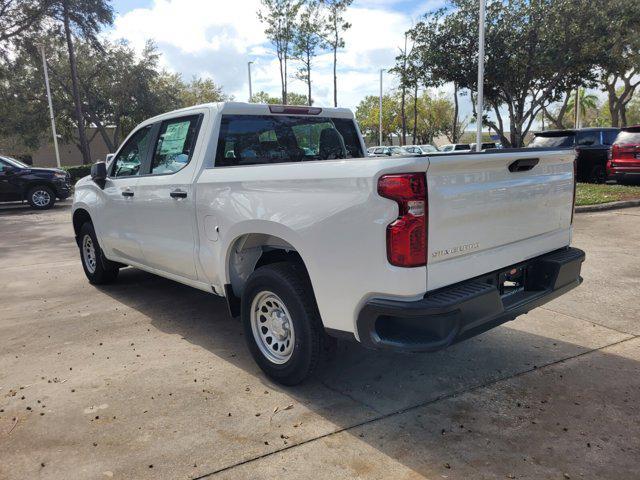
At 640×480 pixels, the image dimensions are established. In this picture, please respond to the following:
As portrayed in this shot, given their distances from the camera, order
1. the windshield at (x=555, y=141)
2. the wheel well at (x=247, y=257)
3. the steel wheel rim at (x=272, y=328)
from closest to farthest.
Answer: the steel wheel rim at (x=272, y=328), the wheel well at (x=247, y=257), the windshield at (x=555, y=141)

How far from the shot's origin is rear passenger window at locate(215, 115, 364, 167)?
433cm

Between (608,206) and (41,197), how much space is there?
51.8 ft

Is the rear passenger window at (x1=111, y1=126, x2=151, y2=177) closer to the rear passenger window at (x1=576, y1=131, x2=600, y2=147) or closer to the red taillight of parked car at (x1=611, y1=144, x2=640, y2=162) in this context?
the red taillight of parked car at (x1=611, y1=144, x2=640, y2=162)

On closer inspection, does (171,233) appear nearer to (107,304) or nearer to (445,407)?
(107,304)

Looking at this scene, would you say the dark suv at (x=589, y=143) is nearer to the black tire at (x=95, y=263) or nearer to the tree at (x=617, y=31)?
the tree at (x=617, y=31)

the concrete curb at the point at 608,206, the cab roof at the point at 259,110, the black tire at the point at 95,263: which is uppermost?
the cab roof at the point at 259,110

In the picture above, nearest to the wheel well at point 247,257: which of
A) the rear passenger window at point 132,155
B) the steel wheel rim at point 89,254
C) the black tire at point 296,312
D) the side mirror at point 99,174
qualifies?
the black tire at point 296,312

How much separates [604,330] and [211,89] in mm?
52925

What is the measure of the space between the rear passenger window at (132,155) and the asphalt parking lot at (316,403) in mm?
1451

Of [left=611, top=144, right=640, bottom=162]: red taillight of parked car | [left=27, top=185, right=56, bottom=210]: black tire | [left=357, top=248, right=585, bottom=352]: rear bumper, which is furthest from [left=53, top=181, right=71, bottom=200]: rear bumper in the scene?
[left=611, top=144, right=640, bottom=162]: red taillight of parked car

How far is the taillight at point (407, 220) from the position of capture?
2682 mm

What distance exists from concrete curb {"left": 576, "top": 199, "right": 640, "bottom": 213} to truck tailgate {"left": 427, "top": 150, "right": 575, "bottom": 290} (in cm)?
826

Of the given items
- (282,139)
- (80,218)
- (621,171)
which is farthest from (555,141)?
(80,218)

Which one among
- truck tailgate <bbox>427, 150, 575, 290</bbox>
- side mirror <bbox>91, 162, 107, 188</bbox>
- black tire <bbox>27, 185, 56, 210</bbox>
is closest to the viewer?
truck tailgate <bbox>427, 150, 575, 290</bbox>
